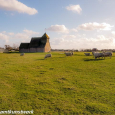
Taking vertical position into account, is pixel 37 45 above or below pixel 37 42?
below

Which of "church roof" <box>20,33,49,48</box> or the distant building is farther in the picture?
"church roof" <box>20,33,49,48</box>

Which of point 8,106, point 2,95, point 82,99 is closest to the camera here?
point 8,106

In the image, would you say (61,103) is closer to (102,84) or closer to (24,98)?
(24,98)

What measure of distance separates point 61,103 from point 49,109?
67 centimetres

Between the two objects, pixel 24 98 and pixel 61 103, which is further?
pixel 24 98

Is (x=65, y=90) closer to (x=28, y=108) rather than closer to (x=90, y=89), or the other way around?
(x=90, y=89)

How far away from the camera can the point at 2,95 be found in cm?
579

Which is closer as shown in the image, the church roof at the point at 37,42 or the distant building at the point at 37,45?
the distant building at the point at 37,45

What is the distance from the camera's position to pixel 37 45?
63469mm

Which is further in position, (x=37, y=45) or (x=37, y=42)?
(x=37, y=42)

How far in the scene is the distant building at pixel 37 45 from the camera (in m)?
62.0

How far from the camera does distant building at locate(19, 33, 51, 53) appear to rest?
2442 inches

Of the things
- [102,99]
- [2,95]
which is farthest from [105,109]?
[2,95]

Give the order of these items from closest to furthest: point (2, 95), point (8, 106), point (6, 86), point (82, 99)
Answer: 1. point (8, 106)
2. point (82, 99)
3. point (2, 95)
4. point (6, 86)
